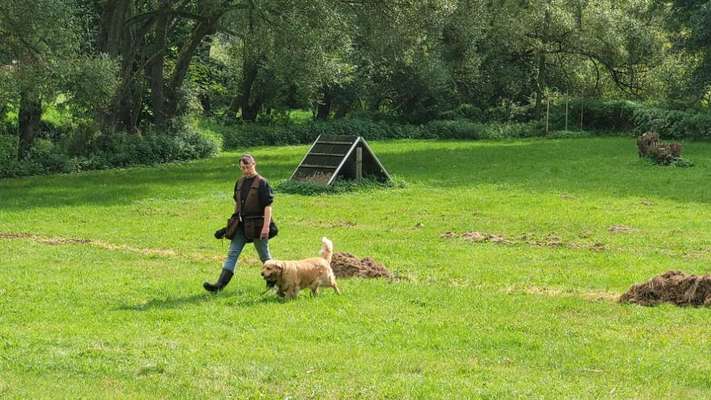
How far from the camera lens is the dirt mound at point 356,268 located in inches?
632

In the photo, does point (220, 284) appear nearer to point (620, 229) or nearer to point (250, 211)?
point (250, 211)

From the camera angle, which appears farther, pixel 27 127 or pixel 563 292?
pixel 27 127

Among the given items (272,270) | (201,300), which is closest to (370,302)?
(272,270)

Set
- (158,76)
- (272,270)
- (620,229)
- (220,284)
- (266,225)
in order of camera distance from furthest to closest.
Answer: (158,76), (620,229), (220,284), (266,225), (272,270)

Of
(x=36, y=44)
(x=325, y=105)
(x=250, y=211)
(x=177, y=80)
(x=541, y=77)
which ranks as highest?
(x=36, y=44)

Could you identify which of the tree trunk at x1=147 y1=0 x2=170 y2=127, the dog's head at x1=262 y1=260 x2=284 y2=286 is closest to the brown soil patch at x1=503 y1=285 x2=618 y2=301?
the dog's head at x1=262 y1=260 x2=284 y2=286

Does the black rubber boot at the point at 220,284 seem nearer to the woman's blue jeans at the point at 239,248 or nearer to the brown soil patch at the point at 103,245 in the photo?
the woman's blue jeans at the point at 239,248

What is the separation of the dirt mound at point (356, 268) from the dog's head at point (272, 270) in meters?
2.58

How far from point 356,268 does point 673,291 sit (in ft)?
16.8

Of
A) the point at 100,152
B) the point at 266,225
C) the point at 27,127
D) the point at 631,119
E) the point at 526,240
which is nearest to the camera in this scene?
the point at 266,225

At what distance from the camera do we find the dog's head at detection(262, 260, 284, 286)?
13.4 metres

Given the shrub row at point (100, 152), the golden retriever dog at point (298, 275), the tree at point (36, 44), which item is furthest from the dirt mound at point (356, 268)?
the shrub row at point (100, 152)

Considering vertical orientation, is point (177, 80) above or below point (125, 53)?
below

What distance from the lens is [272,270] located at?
1348 centimetres
